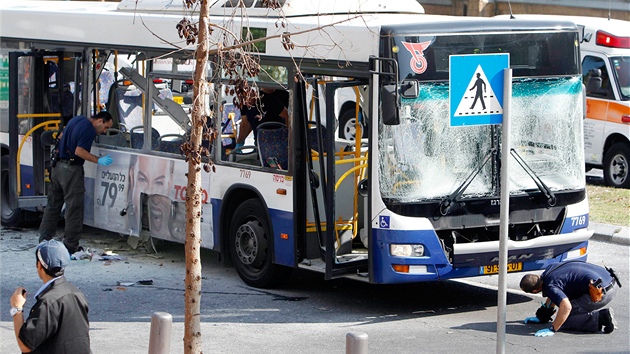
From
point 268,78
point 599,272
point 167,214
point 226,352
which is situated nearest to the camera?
point 226,352

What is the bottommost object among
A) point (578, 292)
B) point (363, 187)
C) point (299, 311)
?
point (299, 311)

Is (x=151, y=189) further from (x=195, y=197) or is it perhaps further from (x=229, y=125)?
(x=195, y=197)

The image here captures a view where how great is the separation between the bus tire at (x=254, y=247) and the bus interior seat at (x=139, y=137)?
1.55 meters

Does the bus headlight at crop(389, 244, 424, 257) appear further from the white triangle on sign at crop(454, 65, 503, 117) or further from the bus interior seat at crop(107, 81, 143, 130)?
the bus interior seat at crop(107, 81, 143, 130)

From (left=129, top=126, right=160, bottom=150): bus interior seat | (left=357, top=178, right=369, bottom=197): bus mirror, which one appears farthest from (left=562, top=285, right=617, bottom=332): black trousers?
(left=129, top=126, right=160, bottom=150): bus interior seat

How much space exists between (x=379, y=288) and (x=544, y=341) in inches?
103

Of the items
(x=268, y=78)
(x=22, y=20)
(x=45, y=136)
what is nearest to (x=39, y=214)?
(x=45, y=136)

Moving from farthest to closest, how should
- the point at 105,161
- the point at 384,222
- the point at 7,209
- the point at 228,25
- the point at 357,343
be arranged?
the point at 7,209
the point at 105,161
the point at 228,25
the point at 384,222
the point at 357,343

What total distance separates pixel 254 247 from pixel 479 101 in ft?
15.2

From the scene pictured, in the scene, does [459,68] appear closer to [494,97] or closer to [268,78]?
[494,97]

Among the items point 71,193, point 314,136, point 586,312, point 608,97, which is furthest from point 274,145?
point 608,97

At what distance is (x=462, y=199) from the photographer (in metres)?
9.71

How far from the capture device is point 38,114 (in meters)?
13.6

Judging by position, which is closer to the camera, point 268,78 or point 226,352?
point 226,352
